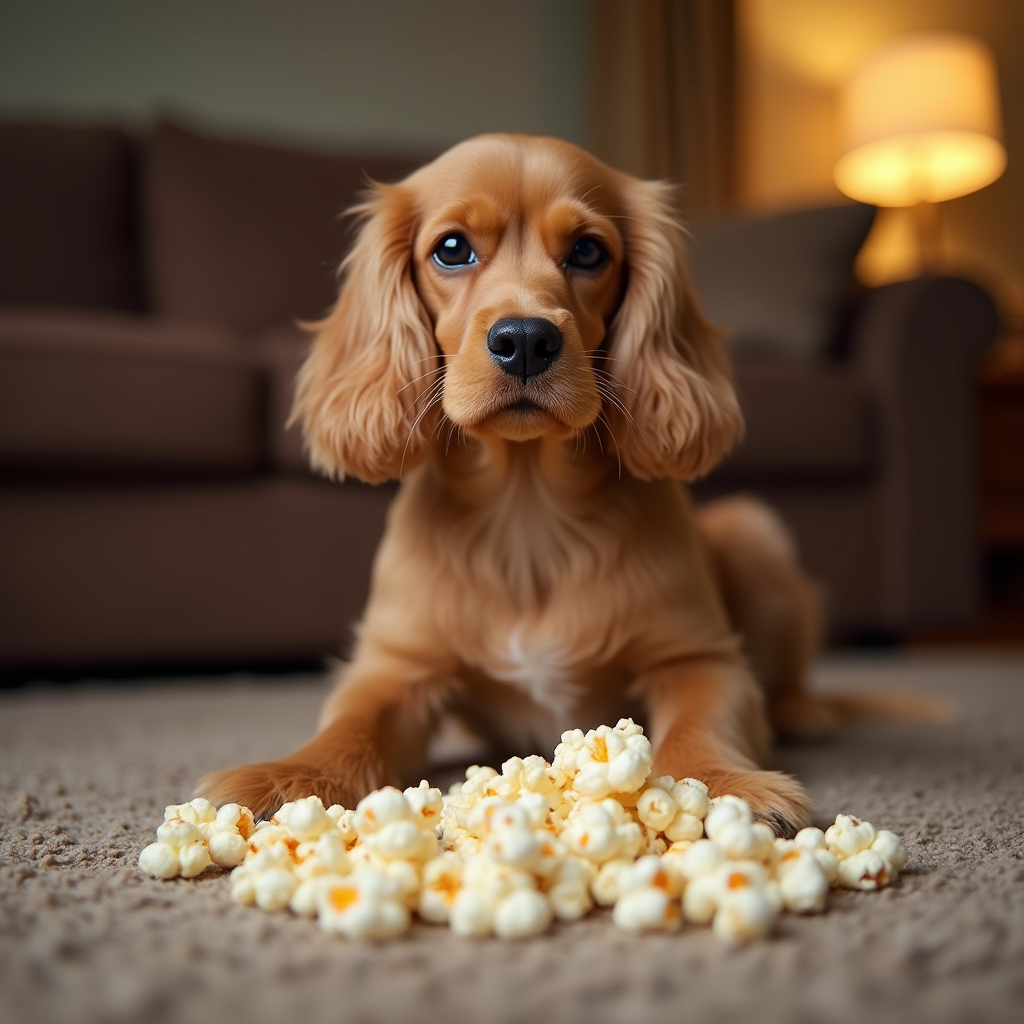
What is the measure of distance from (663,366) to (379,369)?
1.19ft

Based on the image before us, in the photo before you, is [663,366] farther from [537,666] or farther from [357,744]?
[357,744]

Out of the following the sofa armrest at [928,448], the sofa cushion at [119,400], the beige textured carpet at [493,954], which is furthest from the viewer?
the sofa armrest at [928,448]

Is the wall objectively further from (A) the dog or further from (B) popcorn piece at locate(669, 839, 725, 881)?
(B) popcorn piece at locate(669, 839, 725, 881)

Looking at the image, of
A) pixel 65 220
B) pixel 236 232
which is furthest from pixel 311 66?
pixel 65 220

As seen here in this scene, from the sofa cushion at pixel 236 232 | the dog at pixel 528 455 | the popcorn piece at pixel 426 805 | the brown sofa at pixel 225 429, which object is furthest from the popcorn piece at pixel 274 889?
the sofa cushion at pixel 236 232

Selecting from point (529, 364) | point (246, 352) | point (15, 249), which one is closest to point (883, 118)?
point (246, 352)

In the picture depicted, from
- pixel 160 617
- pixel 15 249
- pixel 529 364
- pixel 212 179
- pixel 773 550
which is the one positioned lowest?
pixel 160 617

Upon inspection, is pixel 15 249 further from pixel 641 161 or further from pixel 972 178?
pixel 972 178

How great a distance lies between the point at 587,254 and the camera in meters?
1.23

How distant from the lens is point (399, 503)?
134 cm

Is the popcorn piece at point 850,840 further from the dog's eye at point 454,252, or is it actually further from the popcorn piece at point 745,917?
the dog's eye at point 454,252

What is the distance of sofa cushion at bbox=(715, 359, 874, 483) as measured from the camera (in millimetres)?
2393

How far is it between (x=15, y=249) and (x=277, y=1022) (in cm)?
273

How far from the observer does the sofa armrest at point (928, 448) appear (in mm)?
2549
